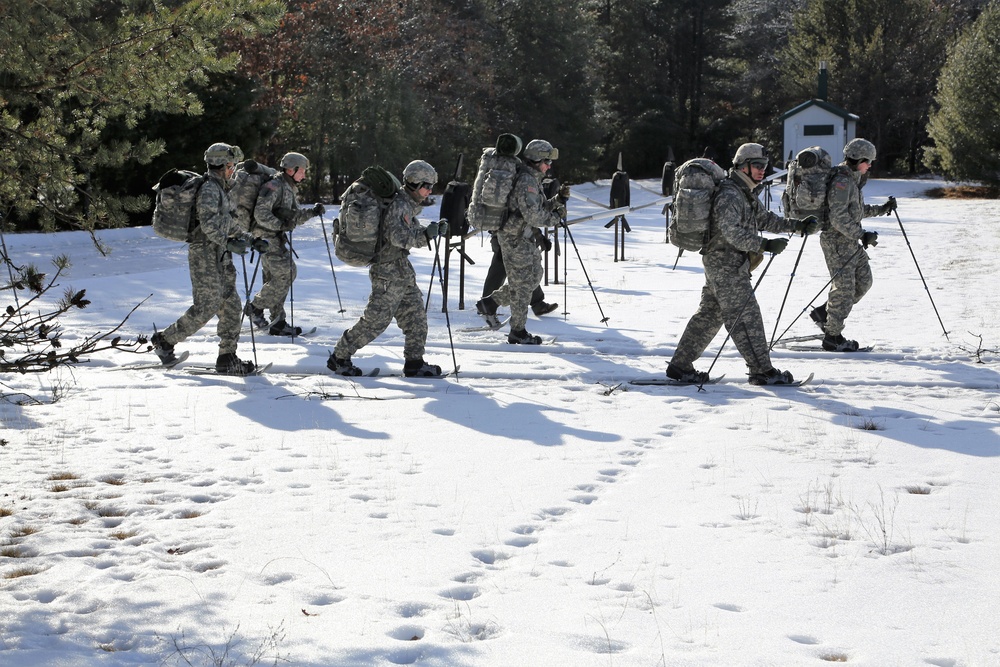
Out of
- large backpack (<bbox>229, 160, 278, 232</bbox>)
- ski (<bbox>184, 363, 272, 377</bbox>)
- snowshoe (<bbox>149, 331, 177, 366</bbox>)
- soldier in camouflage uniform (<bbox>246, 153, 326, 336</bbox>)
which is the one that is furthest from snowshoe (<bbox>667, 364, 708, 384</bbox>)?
large backpack (<bbox>229, 160, 278, 232</bbox>)

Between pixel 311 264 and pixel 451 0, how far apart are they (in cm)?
2752

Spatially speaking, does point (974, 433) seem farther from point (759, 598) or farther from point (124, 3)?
point (124, 3)

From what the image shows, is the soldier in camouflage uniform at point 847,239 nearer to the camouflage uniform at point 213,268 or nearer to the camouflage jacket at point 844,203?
the camouflage jacket at point 844,203

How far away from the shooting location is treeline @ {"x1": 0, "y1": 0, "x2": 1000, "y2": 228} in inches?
261

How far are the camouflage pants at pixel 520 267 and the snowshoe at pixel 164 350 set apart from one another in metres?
3.52

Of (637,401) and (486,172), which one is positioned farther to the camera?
(486,172)

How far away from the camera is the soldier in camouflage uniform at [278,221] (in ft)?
39.0

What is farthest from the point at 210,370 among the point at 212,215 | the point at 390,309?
the point at 390,309

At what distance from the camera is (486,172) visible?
11977 mm

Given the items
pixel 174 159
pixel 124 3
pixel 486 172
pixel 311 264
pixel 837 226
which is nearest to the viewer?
pixel 124 3

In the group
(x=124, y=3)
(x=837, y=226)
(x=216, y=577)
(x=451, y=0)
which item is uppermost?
(x=451, y=0)

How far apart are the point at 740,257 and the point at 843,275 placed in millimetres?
2345

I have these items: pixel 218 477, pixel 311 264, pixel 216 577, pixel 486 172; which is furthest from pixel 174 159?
pixel 216 577

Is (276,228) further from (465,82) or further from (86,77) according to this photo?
(465,82)
